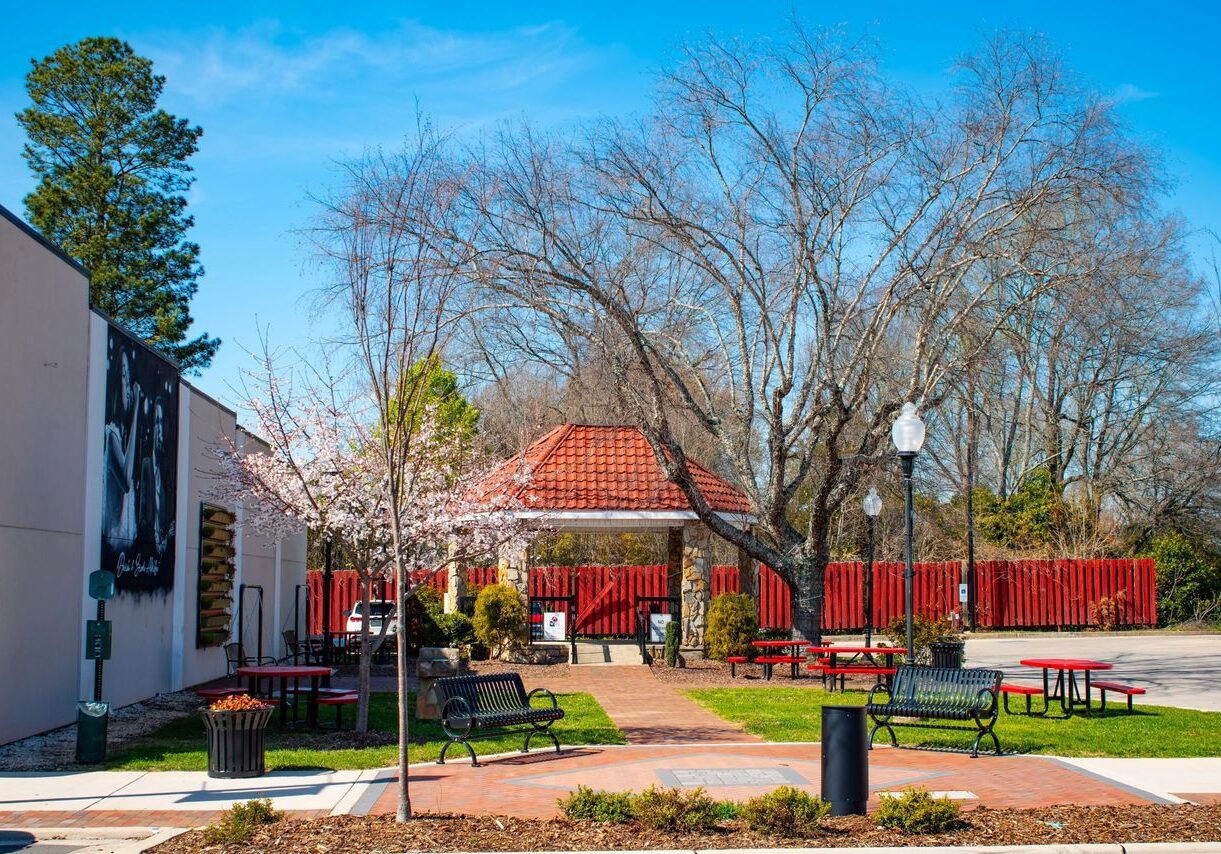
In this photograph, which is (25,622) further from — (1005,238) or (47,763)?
(1005,238)

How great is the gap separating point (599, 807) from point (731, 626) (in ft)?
48.5

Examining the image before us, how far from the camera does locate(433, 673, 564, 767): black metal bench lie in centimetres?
1206

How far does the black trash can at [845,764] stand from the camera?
30.2ft

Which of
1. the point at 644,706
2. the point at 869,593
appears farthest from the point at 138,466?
the point at 869,593

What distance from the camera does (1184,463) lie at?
142 ft

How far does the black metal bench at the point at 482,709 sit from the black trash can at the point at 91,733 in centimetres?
323

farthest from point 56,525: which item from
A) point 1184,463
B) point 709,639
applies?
point 1184,463

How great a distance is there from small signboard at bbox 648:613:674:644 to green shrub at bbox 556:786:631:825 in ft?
56.0

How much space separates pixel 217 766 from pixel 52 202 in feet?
113

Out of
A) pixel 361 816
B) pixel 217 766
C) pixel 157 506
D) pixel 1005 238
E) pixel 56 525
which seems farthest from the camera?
pixel 1005 238

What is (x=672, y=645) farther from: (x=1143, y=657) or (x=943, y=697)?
(x=1143, y=657)

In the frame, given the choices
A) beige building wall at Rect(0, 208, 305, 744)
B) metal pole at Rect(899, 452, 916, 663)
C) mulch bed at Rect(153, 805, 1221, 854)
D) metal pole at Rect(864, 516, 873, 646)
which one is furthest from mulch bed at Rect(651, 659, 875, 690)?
mulch bed at Rect(153, 805, 1221, 854)

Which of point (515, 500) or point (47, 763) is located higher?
point (515, 500)

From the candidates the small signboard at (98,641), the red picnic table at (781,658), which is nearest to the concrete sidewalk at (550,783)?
the small signboard at (98,641)
